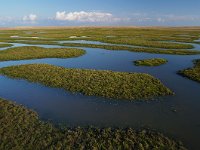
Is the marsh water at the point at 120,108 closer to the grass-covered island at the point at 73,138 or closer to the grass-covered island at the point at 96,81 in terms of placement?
the grass-covered island at the point at 73,138

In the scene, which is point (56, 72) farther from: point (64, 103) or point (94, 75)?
point (64, 103)

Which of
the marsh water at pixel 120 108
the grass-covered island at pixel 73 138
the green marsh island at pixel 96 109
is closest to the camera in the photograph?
the grass-covered island at pixel 73 138

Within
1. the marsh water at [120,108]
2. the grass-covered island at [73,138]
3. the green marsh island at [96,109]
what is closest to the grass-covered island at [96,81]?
the green marsh island at [96,109]

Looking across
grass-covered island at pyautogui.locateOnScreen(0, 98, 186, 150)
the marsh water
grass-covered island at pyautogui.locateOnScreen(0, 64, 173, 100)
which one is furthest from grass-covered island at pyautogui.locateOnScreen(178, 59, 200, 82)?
grass-covered island at pyautogui.locateOnScreen(0, 98, 186, 150)

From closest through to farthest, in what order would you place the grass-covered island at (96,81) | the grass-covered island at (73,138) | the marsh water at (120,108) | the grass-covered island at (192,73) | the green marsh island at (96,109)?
the grass-covered island at (73,138)
the green marsh island at (96,109)
the marsh water at (120,108)
the grass-covered island at (96,81)
the grass-covered island at (192,73)

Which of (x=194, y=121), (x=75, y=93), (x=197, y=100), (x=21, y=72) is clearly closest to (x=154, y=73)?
(x=197, y=100)

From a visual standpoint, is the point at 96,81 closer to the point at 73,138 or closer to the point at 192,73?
the point at 73,138
